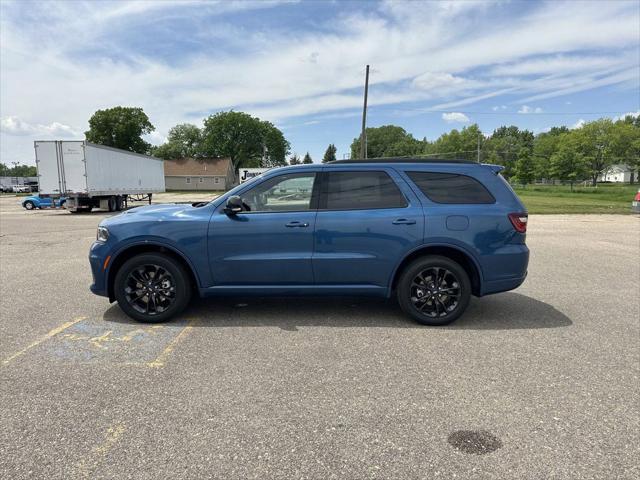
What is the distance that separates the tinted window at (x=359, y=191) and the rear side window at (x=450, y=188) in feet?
0.96

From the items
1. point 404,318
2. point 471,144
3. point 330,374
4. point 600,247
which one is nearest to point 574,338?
point 404,318

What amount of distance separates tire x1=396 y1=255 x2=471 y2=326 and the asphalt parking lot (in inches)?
7.1

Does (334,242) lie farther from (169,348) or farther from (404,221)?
(169,348)

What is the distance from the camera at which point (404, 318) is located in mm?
4949

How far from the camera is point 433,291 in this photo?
15.4 feet

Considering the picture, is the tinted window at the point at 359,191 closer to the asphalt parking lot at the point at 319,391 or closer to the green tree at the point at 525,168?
the asphalt parking lot at the point at 319,391

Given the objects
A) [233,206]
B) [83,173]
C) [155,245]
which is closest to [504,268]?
[233,206]

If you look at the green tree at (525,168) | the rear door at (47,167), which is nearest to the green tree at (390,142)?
the green tree at (525,168)

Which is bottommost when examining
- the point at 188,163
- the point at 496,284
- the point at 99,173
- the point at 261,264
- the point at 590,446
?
the point at 590,446

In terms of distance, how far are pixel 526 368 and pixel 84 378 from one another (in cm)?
373

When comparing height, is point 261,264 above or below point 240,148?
below

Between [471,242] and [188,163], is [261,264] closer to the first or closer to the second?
[471,242]

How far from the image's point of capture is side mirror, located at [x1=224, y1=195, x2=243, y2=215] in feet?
14.9

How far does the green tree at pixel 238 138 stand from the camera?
77062 millimetres
